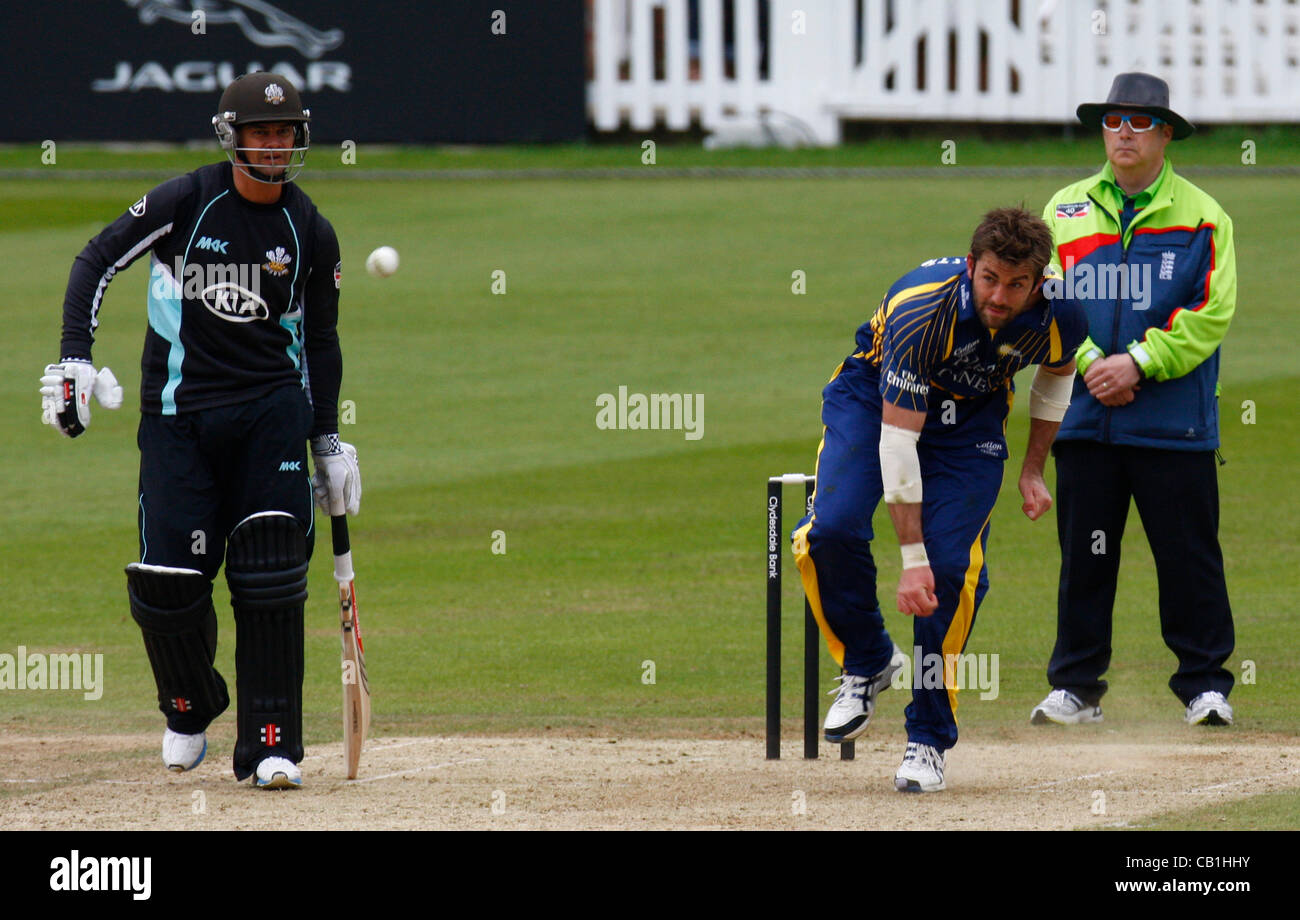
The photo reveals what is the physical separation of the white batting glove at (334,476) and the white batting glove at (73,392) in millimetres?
736

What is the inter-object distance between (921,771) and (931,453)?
1045mm

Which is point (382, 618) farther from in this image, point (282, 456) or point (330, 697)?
point (282, 456)

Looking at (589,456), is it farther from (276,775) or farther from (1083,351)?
(276,775)

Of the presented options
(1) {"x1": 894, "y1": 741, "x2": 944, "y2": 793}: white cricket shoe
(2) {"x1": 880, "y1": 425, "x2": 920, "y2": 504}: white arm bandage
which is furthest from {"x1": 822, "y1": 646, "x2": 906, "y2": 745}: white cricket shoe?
(2) {"x1": 880, "y1": 425, "x2": 920, "y2": 504}: white arm bandage

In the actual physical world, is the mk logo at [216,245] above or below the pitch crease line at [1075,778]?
above

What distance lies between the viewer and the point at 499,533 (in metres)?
11.9

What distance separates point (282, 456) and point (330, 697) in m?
2.31

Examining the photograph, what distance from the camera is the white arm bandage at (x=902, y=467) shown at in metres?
6.36

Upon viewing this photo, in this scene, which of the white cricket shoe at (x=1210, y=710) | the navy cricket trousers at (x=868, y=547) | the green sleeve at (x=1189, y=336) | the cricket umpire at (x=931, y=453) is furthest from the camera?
the white cricket shoe at (x=1210, y=710)

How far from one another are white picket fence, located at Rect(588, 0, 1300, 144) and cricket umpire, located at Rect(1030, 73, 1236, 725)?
19.2 metres

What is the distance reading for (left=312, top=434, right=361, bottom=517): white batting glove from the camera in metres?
6.87

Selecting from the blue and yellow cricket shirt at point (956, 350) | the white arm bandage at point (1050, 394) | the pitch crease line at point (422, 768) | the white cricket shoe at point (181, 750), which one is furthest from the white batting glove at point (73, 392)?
the white arm bandage at point (1050, 394)

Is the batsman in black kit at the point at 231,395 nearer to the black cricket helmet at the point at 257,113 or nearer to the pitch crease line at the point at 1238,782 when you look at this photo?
the black cricket helmet at the point at 257,113
